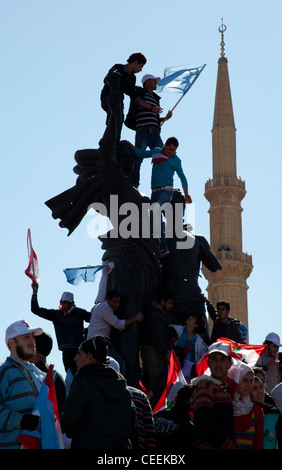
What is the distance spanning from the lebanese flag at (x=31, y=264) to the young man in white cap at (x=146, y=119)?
188cm

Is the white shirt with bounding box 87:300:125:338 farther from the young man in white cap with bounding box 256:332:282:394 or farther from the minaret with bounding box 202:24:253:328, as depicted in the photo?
the minaret with bounding box 202:24:253:328

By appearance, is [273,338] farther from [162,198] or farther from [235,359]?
[235,359]

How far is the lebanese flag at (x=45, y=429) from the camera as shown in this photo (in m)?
8.11

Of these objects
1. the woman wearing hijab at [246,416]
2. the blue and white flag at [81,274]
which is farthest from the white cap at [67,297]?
the woman wearing hijab at [246,416]

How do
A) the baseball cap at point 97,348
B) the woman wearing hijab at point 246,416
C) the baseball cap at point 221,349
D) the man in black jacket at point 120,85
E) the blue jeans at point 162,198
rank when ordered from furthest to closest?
the blue jeans at point 162,198
the man in black jacket at point 120,85
the woman wearing hijab at point 246,416
the baseball cap at point 221,349
the baseball cap at point 97,348

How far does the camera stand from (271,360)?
1296 cm

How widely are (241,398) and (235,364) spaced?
332 millimetres

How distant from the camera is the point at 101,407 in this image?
25.5 feet

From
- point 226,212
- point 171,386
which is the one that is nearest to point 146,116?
point 171,386

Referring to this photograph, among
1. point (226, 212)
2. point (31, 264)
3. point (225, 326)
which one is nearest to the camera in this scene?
point (31, 264)

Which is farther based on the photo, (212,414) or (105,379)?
(212,414)

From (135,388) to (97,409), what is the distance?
2.19 meters

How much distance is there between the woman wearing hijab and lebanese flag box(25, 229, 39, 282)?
189 inches

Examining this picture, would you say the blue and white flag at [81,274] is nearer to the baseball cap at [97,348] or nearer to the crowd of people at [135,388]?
the crowd of people at [135,388]
